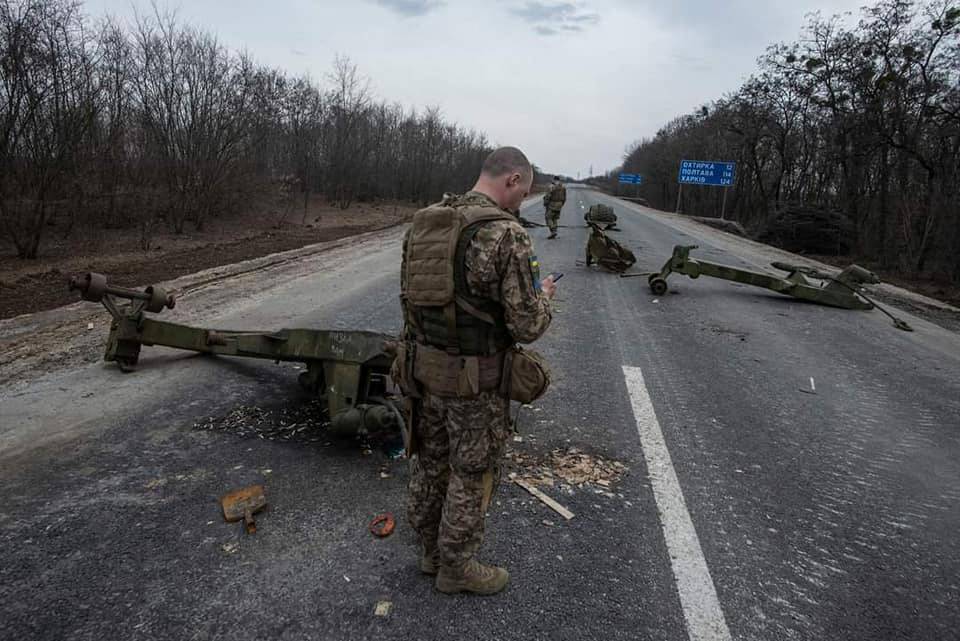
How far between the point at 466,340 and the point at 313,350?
169 cm

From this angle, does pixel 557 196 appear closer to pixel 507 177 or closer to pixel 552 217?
pixel 552 217

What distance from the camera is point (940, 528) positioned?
3.08 metres

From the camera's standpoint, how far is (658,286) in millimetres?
9039

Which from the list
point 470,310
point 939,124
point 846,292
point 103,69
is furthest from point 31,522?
point 939,124

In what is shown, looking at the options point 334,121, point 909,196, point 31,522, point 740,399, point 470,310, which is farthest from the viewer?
point 334,121

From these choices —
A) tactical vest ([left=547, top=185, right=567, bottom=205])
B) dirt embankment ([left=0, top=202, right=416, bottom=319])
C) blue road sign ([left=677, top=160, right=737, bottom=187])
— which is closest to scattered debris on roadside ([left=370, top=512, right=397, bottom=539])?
dirt embankment ([left=0, top=202, right=416, bottom=319])

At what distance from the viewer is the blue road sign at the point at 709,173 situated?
112ft

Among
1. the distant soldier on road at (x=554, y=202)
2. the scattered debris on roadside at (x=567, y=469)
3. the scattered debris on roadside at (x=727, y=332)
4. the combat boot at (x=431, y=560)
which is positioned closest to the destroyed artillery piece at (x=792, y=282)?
the scattered debris on roadside at (x=727, y=332)

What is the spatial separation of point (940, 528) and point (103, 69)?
17.0m

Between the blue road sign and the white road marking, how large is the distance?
34172 mm

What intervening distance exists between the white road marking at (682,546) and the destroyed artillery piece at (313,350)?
1464 mm

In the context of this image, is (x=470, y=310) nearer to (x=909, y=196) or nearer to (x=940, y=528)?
(x=940, y=528)

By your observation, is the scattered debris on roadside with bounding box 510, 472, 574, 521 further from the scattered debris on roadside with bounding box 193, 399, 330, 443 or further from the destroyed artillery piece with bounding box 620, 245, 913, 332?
the destroyed artillery piece with bounding box 620, 245, 913, 332

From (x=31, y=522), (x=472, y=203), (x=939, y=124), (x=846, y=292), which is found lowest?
(x=31, y=522)
